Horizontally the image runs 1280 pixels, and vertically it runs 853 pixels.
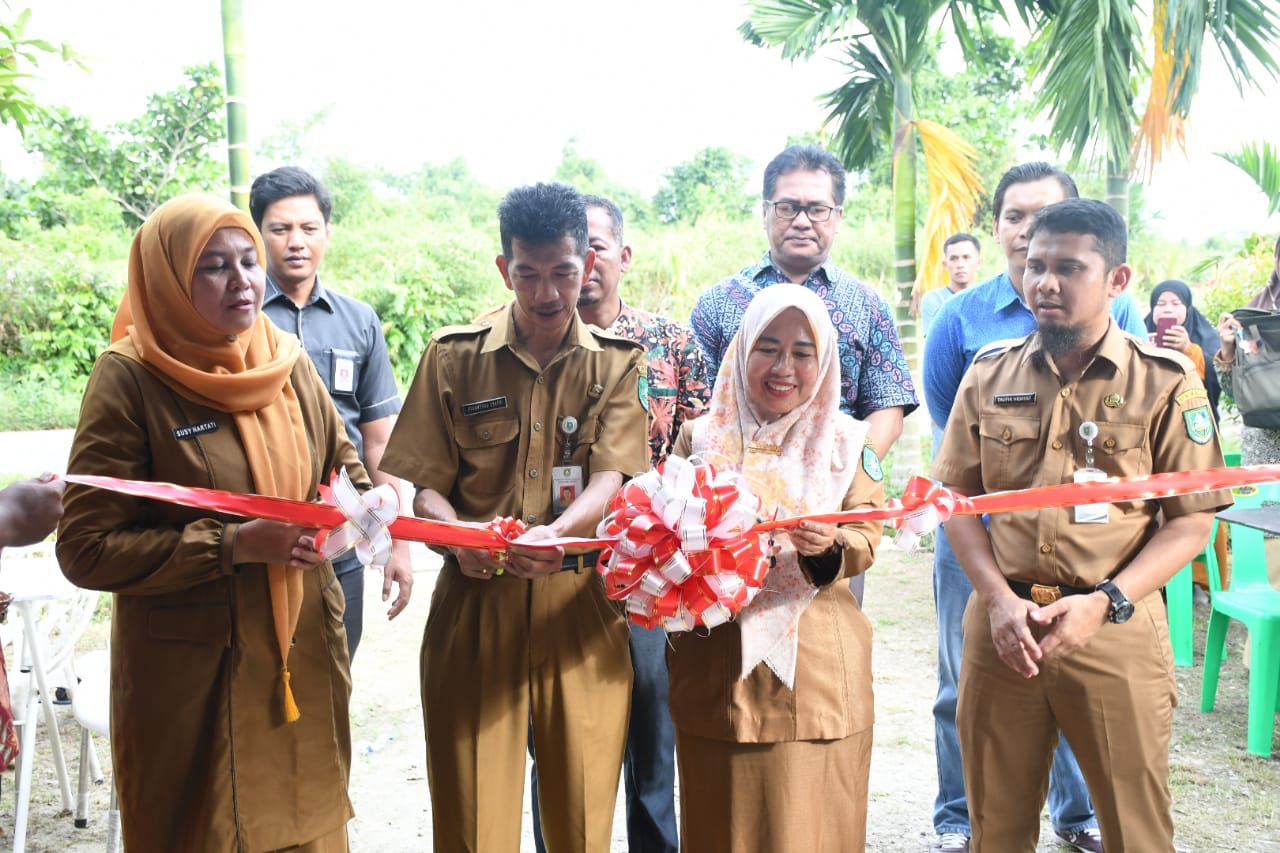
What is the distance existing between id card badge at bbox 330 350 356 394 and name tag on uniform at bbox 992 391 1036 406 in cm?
225

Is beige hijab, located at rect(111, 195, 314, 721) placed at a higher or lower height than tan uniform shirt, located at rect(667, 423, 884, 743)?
higher

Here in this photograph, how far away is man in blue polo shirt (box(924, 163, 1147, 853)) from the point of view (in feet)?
12.1

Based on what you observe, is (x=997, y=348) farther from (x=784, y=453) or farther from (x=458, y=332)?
(x=458, y=332)

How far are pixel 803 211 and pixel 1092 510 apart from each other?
5.06ft

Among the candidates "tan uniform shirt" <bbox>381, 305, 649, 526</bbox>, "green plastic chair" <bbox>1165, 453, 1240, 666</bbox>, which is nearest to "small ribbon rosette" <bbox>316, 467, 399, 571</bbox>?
"tan uniform shirt" <bbox>381, 305, 649, 526</bbox>

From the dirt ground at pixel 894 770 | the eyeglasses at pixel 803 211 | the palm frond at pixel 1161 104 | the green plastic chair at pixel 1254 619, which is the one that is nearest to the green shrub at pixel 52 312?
the dirt ground at pixel 894 770

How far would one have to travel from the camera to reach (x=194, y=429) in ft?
8.07

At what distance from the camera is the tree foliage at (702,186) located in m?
28.1

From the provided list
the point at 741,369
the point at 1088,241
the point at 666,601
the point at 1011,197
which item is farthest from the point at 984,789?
the point at 1011,197

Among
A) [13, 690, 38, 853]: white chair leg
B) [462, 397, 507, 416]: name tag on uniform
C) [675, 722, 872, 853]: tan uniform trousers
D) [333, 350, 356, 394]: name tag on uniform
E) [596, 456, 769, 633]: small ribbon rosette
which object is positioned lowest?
[13, 690, 38, 853]: white chair leg

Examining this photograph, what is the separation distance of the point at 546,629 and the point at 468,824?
0.55 m

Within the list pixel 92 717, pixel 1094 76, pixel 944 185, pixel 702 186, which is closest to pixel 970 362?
pixel 92 717

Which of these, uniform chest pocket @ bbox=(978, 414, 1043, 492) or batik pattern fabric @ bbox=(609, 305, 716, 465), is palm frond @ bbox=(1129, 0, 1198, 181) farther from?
uniform chest pocket @ bbox=(978, 414, 1043, 492)

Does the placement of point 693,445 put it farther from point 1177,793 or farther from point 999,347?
point 1177,793
